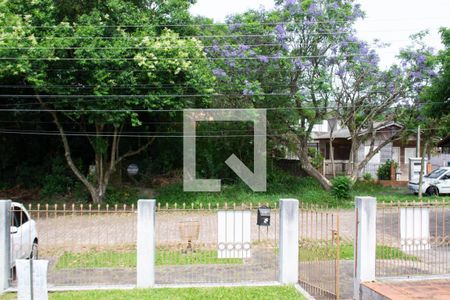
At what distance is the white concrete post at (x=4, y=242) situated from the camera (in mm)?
6871

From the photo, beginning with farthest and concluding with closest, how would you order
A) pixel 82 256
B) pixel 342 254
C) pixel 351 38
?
pixel 351 38, pixel 342 254, pixel 82 256

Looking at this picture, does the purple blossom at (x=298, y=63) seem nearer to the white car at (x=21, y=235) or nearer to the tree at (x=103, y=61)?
the tree at (x=103, y=61)

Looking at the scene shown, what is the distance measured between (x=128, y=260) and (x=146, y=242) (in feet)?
6.90

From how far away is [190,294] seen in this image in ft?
21.4

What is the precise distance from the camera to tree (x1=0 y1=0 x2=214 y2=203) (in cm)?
1407

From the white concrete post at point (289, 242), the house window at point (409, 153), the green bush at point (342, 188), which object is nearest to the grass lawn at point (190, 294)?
the white concrete post at point (289, 242)

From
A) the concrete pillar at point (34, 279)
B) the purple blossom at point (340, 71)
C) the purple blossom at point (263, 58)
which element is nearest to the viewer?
the concrete pillar at point (34, 279)

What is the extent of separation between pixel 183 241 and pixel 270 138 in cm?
1288

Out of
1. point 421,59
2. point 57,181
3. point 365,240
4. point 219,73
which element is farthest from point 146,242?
point 421,59

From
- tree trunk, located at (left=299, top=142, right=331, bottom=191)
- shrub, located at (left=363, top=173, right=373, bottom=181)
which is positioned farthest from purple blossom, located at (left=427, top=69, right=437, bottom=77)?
shrub, located at (left=363, top=173, right=373, bottom=181)

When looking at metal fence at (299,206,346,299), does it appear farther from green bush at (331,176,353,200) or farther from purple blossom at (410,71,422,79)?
purple blossom at (410,71,422,79)

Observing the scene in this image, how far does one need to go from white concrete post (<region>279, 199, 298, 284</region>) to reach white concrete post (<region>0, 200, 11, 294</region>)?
4.32 metres

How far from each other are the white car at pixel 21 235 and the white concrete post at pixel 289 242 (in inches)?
167

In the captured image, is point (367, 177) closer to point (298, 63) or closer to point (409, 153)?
point (409, 153)
